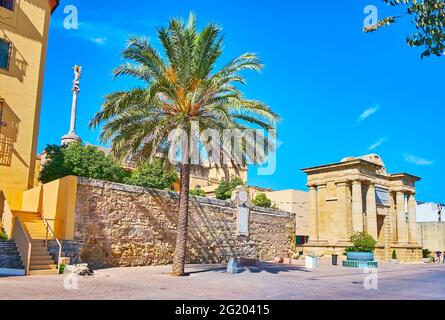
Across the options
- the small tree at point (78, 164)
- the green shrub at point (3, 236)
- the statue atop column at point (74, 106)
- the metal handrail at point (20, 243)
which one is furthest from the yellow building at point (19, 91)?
the statue atop column at point (74, 106)

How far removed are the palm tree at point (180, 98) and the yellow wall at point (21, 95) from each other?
6.85m

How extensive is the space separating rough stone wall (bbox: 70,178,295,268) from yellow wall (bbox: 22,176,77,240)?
0.33 m

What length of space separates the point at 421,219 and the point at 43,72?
54863 millimetres

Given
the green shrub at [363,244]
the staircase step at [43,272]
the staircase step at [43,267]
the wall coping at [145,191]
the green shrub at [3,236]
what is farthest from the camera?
the green shrub at [363,244]

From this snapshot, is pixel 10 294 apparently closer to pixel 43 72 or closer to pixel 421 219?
pixel 43 72

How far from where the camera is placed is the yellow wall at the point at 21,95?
66.8ft

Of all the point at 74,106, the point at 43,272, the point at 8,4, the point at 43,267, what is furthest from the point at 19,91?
the point at 74,106

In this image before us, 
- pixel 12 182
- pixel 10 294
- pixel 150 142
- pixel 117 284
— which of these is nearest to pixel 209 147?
pixel 150 142

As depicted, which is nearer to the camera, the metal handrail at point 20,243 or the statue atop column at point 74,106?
the metal handrail at point 20,243

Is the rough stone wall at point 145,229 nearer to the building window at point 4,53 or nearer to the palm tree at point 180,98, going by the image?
the palm tree at point 180,98

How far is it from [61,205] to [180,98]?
6661 mm

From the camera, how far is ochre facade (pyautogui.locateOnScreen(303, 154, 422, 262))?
33188 mm
